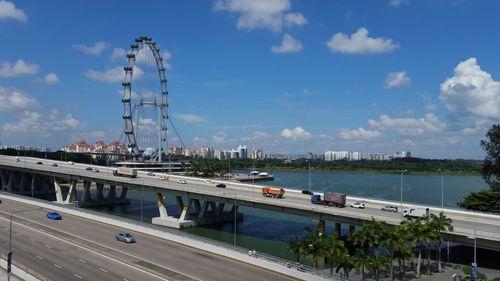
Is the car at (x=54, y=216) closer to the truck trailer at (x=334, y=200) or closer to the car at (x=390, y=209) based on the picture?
the truck trailer at (x=334, y=200)

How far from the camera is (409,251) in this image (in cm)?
4138

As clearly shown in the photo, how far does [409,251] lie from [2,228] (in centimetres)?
4808

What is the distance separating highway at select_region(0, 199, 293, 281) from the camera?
38031mm

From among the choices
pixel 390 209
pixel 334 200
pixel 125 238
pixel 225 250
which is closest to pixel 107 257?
pixel 125 238

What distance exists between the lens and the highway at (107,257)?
3803cm

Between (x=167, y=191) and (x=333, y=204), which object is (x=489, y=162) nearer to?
(x=333, y=204)

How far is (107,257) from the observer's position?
4359cm

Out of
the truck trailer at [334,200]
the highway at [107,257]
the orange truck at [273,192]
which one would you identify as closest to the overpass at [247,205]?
the orange truck at [273,192]

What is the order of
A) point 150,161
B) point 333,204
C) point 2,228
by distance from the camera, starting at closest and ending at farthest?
point 2,228
point 333,204
point 150,161

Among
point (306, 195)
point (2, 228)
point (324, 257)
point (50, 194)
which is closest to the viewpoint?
point (324, 257)

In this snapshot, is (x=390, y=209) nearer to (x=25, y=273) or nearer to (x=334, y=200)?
(x=334, y=200)

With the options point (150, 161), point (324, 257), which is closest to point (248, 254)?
point (324, 257)

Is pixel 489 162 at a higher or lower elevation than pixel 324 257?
higher

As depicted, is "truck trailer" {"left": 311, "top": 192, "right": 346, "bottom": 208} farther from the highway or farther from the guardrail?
the guardrail
